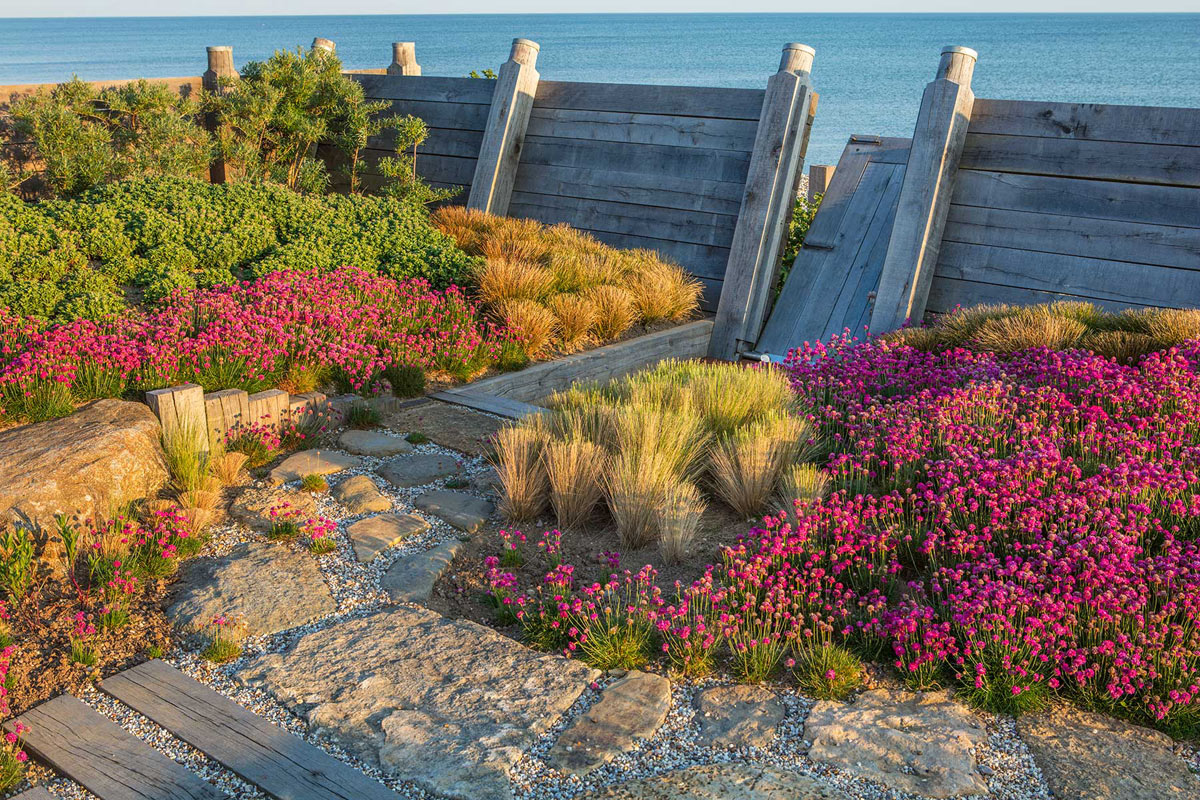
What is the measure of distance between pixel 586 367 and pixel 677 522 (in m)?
2.93

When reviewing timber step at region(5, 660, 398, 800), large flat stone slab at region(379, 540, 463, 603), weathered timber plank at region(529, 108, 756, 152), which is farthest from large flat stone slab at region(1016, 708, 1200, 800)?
weathered timber plank at region(529, 108, 756, 152)

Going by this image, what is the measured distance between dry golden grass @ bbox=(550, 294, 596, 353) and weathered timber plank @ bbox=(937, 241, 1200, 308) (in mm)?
2596

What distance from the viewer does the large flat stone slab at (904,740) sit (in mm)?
2469

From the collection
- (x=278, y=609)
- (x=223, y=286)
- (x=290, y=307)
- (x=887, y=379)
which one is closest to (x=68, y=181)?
(x=223, y=286)

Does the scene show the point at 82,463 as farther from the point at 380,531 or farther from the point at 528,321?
the point at 528,321

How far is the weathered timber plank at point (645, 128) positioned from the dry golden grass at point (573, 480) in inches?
172

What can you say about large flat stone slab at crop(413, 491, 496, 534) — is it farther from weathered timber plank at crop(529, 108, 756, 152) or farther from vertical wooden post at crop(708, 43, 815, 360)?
weathered timber plank at crop(529, 108, 756, 152)

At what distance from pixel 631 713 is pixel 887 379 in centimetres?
299

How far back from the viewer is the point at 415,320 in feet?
19.8

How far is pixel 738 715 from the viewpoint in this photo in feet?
9.07

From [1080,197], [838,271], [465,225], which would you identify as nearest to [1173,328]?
[1080,197]

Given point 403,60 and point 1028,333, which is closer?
point 1028,333

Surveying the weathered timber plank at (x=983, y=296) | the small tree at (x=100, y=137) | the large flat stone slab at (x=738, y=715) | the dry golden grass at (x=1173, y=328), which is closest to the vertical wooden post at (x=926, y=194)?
the weathered timber plank at (x=983, y=296)

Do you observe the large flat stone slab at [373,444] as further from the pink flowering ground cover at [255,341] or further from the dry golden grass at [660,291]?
the dry golden grass at [660,291]
